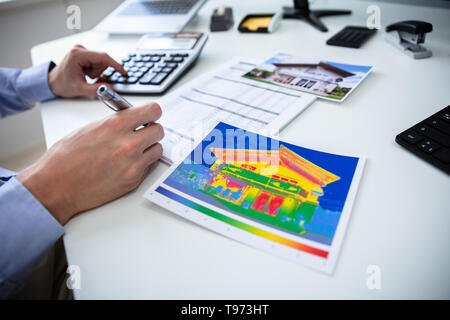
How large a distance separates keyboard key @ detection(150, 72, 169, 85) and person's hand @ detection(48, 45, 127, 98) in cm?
8

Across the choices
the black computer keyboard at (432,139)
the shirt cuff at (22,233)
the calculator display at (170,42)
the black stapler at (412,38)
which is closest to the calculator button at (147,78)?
the calculator display at (170,42)

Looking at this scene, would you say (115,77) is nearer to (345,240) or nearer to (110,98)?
(110,98)

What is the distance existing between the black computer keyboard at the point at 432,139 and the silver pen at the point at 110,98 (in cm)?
42

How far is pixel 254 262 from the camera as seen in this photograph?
34cm

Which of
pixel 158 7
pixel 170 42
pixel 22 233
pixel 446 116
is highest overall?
pixel 158 7

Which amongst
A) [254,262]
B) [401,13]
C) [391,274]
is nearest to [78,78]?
[254,262]

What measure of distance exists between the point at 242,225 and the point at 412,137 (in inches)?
12.1

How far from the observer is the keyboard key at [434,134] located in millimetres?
434

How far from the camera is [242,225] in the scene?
1.21 feet

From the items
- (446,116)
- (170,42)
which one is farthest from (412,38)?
(170,42)
